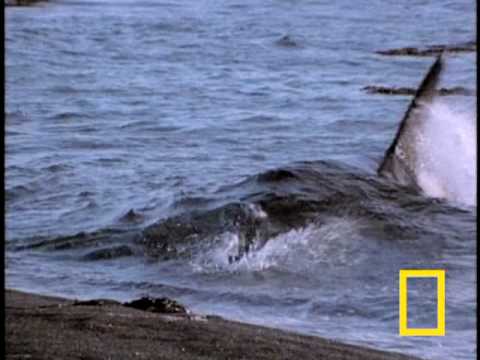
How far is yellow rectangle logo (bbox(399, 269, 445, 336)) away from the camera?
32.4 ft

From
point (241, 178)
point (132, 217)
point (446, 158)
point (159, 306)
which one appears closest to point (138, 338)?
point (159, 306)

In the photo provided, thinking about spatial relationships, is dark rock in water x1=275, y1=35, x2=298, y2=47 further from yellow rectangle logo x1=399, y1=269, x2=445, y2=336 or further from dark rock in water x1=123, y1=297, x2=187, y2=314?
dark rock in water x1=123, y1=297, x2=187, y2=314

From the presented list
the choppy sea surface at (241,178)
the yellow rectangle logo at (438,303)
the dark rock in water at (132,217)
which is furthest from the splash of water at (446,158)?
the yellow rectangle logo at (438,303)

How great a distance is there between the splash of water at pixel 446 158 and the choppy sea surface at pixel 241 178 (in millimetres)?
33

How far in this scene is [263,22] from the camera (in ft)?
105

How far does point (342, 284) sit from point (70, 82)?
13663 millimetres

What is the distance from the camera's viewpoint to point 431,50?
2798 cm

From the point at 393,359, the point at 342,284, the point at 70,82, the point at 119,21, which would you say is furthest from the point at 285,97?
the point at 393,359

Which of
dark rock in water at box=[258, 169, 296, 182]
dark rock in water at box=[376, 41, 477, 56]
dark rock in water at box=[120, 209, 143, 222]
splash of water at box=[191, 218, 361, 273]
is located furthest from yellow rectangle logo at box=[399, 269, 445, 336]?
dark rock in water at box=[376, 41, 477, 56]

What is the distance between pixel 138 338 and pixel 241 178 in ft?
27.4

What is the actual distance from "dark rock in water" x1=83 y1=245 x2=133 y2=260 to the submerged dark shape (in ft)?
11.0

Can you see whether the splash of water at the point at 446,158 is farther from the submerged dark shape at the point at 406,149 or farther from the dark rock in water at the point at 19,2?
the dark rock in water at the point at 19,2

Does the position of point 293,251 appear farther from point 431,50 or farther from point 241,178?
point 431,50

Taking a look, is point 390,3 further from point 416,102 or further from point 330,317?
point 330,317
